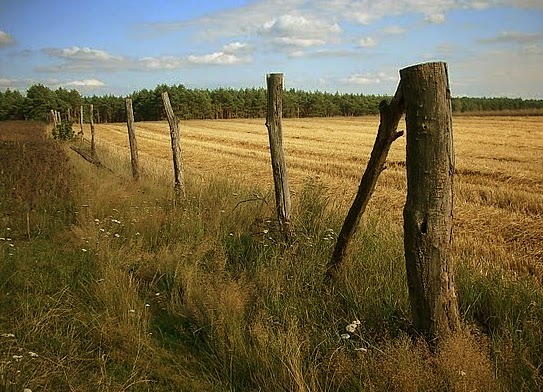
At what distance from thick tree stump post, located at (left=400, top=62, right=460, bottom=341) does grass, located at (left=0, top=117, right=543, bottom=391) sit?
0.23 meters

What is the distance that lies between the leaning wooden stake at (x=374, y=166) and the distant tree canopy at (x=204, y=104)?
84944 mm

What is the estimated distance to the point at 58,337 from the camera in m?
3.97

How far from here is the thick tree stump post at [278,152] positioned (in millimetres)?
6285

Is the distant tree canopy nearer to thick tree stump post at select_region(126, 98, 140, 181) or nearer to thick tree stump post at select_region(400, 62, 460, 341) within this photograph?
thick tree stump post at select_region(126, 98, 140, 181)

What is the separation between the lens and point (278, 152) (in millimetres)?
6422

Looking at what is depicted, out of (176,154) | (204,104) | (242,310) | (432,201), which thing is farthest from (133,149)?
(204,104)

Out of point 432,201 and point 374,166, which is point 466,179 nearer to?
point 374,166

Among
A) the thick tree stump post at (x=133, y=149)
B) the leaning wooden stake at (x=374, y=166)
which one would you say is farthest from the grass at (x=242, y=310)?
the thick tree stump post at (x=133, y=149)

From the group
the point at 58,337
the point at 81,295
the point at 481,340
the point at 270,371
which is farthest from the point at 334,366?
the point at 81,295

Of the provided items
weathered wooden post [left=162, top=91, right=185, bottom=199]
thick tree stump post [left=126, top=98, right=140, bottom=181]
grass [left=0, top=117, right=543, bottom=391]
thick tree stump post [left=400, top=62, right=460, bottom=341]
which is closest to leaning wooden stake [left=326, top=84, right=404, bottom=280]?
grass [left=0, top=117, right=543, bottom=391]

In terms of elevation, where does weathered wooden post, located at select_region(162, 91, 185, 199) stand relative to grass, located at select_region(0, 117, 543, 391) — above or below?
above

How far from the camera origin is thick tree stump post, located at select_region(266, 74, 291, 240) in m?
6.29

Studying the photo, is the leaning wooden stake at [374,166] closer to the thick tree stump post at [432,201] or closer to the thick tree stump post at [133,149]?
the thick tree stump post at [432,201]

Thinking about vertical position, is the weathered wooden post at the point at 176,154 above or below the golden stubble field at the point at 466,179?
above
